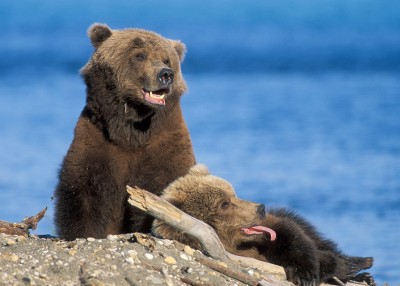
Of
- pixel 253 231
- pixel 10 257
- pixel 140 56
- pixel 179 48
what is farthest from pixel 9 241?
pixel 179 48

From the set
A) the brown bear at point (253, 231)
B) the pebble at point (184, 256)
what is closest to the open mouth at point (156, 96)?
the brown bear at point (253, 231)

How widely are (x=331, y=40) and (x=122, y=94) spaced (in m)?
71.7

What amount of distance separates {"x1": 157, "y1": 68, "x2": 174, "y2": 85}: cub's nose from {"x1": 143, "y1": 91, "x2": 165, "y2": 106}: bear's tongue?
6.0 inches

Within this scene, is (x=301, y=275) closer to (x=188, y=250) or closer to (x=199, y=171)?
(x=188, y=250)

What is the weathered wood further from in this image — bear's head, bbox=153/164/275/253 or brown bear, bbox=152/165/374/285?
bear's head, bbox=153/164/275/253

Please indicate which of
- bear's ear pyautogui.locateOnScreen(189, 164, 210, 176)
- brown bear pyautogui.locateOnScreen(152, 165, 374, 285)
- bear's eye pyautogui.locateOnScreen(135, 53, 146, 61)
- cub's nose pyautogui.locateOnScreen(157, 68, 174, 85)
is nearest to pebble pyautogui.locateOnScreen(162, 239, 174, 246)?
brown bear pyautogui.locateOnScreen(152, 165, 374, 285)

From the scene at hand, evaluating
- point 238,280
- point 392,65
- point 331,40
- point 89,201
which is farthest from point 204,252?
point 331,40

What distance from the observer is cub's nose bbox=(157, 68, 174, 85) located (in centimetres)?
923

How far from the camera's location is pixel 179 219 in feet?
25.0

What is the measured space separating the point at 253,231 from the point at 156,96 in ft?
5.10

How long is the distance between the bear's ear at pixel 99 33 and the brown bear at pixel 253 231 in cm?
172

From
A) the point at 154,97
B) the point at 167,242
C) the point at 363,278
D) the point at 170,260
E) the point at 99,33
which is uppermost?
the point at 99,33

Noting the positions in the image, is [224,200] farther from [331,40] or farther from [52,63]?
[331,40]

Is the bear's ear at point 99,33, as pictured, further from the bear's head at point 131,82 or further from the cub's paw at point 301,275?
the cub's paw at point 301,275
